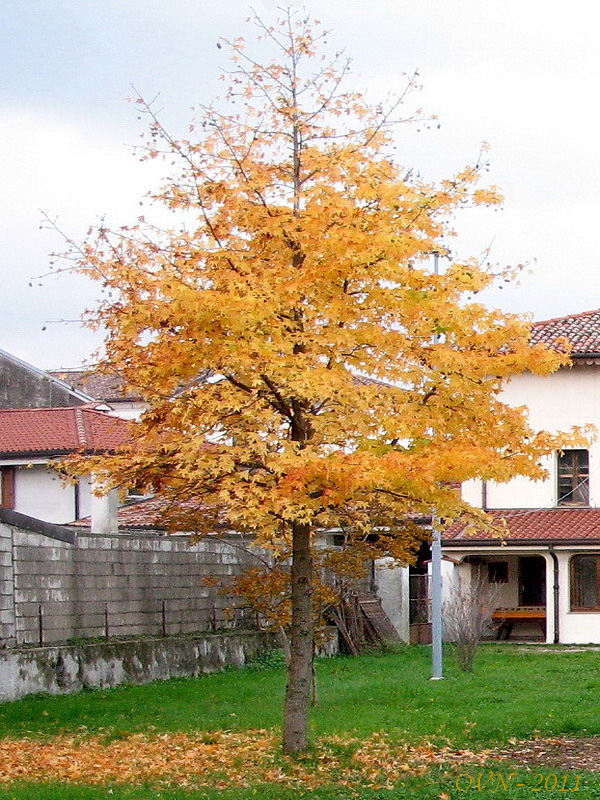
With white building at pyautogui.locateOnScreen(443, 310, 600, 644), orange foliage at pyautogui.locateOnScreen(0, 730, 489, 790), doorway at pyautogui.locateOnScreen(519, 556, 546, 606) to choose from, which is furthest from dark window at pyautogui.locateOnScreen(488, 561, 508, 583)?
orange foliage at pyautogui.locateOnScreen(0, 730, 489, 790)

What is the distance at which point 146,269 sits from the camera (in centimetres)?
1465

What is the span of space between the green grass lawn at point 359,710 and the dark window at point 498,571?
41.6ft

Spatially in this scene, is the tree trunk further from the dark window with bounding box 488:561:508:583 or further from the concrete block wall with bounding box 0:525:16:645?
the dark window with bounding box 488:561:508:583

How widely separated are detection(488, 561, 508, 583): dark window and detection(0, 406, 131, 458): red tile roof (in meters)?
11.5

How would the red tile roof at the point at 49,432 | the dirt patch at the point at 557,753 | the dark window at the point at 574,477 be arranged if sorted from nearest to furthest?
the dirt patch at the point at 557,753 < the dark window at the point at 574,477 < the red tile roof at the point at 49,432

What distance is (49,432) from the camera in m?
42.3

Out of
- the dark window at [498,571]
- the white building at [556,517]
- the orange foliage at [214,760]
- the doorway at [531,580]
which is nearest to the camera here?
the orange foliage at [214,760]

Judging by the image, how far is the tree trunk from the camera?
15094mm

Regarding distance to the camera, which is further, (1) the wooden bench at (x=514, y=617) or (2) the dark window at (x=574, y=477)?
(2) the dark window at (x=574, y=477)

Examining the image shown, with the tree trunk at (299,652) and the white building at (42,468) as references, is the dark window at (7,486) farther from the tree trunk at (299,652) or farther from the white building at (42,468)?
the tree trunk at (299,652)

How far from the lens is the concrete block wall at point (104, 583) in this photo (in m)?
21.0

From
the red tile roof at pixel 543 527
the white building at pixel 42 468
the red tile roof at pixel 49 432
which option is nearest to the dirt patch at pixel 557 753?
the red tile roof at pixel 543 527

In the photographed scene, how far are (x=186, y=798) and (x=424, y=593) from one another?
27128 millimetres

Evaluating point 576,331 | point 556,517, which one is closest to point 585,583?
point 556,517
